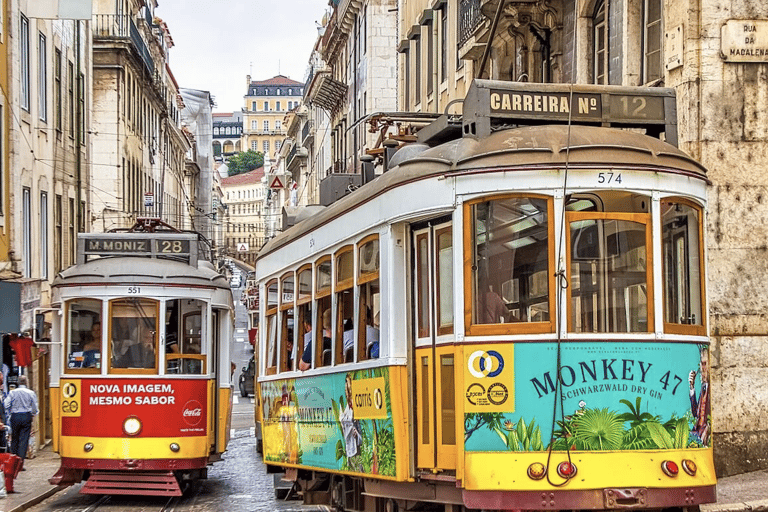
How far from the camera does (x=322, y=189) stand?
1529 centimetres

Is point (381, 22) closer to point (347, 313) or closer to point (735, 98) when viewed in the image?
point (735, 98)

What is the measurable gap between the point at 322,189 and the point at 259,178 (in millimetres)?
179323

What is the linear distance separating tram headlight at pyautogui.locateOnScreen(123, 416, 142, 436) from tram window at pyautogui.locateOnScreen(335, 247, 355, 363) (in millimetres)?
6020

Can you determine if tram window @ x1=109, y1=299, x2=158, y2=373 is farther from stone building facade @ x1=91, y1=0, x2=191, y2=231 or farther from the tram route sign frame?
stone building facade @ x1=91, y1=0, x2=191, y2=231

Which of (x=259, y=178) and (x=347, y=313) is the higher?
(x=259, y=178)

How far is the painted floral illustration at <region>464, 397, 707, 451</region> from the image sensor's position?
9352mm

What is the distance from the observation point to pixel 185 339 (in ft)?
59.0

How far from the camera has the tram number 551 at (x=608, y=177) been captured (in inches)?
382

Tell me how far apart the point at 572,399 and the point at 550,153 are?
168 cm

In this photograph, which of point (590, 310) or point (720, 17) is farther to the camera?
point (720, 17)

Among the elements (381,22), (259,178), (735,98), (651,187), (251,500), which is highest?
(259,178)

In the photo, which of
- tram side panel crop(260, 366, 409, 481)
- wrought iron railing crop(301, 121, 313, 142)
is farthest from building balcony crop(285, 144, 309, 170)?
tram side panel crop(260, 366, 409, 481)

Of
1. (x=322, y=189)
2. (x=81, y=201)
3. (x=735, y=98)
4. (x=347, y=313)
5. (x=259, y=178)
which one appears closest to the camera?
(x=347, y=313)

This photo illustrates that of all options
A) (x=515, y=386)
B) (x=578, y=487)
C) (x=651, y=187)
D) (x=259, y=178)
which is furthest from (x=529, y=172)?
(x=259, y=178)
